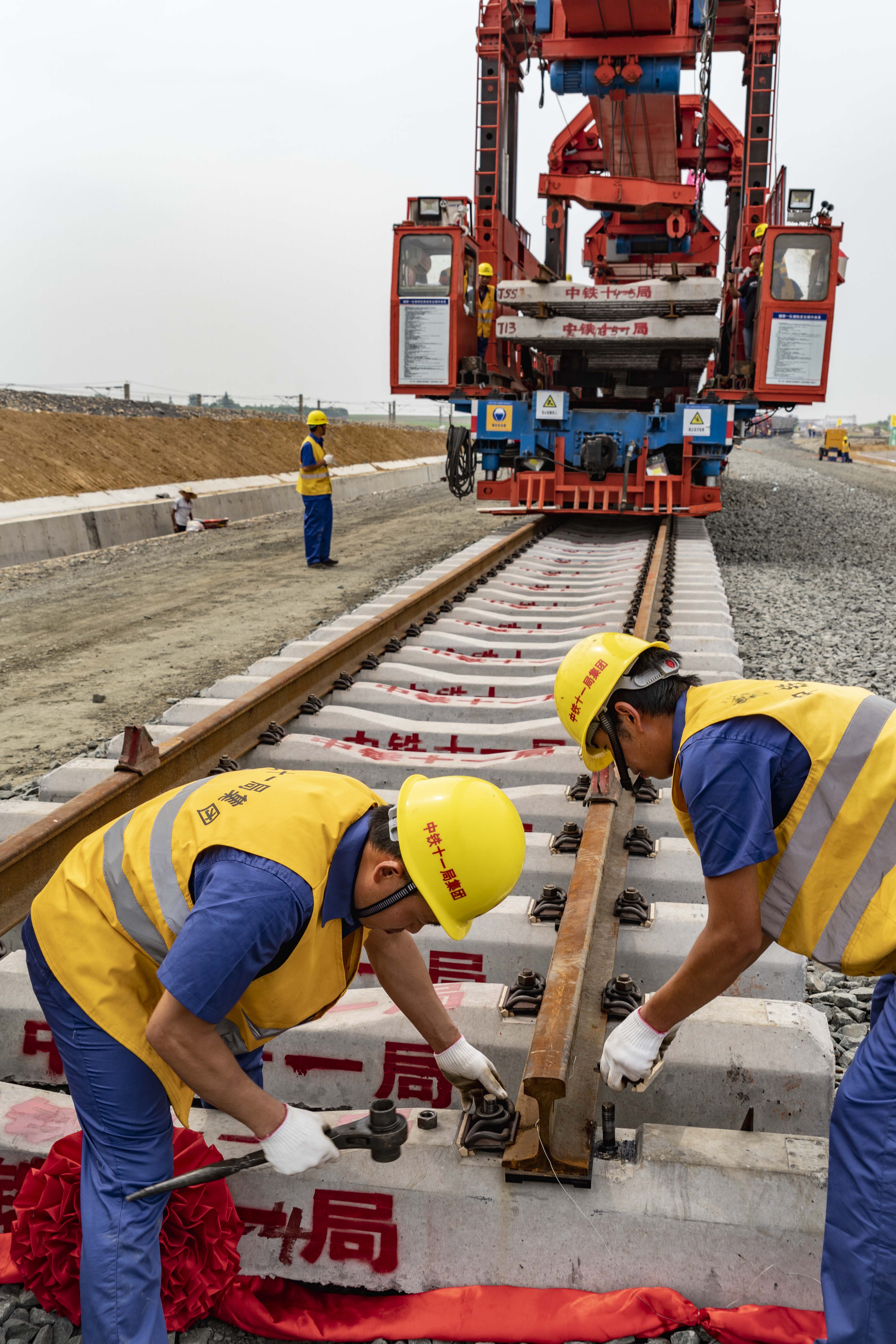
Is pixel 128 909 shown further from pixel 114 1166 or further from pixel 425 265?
pixel 425 265

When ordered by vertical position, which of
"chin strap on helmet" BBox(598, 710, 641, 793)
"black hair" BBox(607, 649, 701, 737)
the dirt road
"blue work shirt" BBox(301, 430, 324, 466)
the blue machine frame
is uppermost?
the blue machine frame

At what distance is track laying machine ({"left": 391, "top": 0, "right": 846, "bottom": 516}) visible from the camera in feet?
33.2

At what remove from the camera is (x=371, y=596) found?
374 inches

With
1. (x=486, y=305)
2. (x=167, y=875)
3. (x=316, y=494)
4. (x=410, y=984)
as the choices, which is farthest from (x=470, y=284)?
(x=167, y=875)

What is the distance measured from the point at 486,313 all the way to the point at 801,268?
3227 mm

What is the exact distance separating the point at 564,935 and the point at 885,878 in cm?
100

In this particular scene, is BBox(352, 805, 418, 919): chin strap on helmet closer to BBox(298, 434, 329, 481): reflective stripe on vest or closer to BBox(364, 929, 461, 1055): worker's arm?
BBox(364, 929, 461, 1055): worker's arm

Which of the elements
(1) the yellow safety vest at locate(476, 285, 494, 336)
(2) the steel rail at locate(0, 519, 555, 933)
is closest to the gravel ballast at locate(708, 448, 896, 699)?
(2) the steel rail at locate(0, 519, 555, 933)

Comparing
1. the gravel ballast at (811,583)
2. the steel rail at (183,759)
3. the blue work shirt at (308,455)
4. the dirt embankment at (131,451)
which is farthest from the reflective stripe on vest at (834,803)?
the dirt embankment at (131,451)

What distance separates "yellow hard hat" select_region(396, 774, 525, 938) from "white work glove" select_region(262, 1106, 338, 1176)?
52cm

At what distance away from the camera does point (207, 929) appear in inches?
70.2

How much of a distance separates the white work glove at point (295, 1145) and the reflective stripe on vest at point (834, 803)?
3.48ft

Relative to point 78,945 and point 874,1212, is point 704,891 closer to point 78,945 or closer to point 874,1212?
point 874,1212

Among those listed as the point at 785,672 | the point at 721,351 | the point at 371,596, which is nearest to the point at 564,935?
the point at 785,672
